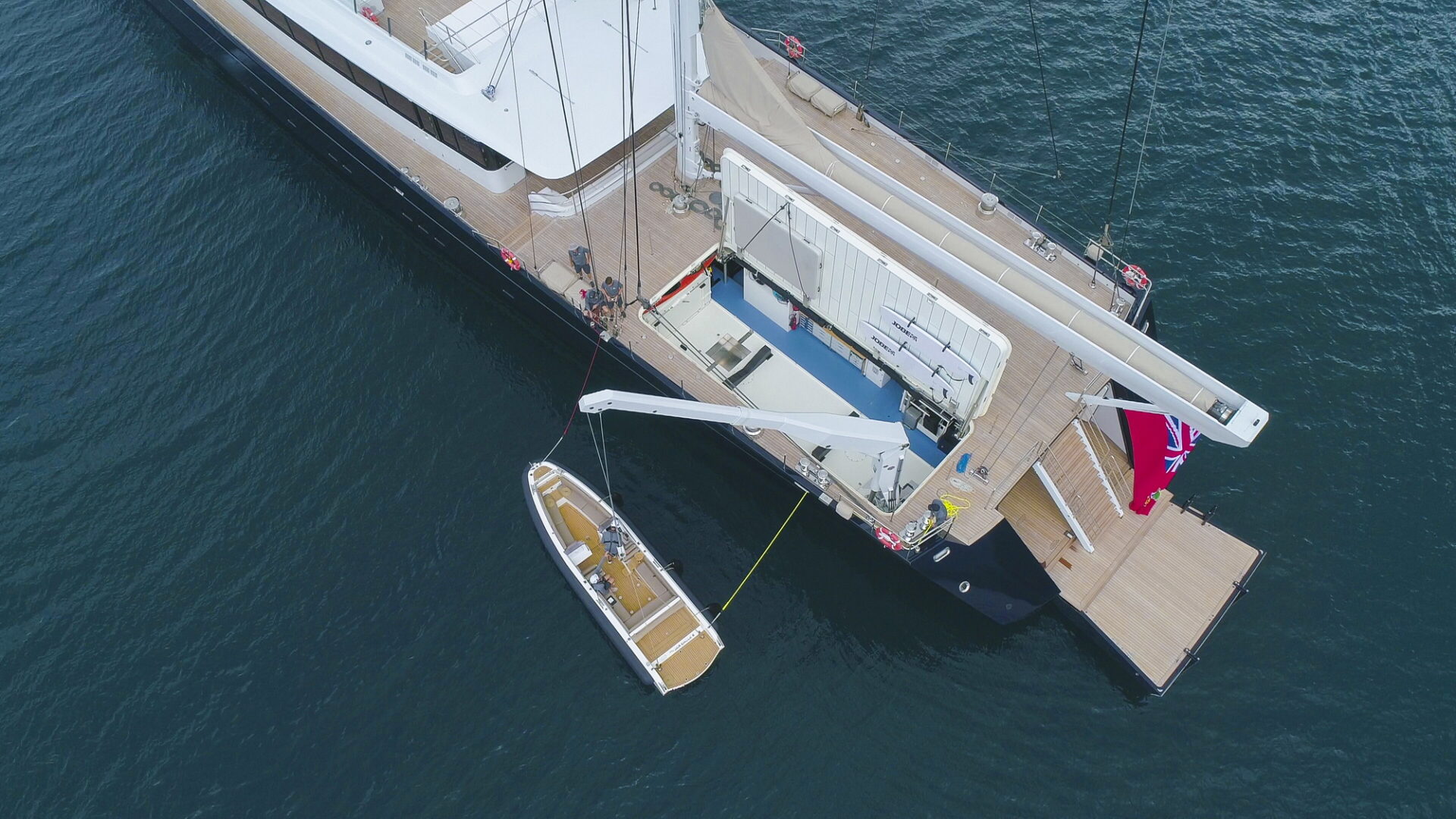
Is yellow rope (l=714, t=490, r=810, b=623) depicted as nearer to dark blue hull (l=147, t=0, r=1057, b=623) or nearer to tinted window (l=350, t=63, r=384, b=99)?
dark blue hull (l=147, t=0, r=1057, b=623)

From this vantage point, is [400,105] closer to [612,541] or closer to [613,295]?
[613,295]

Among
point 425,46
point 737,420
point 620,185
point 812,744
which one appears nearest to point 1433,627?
point 812,744

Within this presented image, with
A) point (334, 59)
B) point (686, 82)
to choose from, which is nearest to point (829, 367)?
point (686, 82)

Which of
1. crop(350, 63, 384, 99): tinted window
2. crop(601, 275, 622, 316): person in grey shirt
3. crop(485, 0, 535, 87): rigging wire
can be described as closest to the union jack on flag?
crop(601, 275, 622, 316): person in grey shirt

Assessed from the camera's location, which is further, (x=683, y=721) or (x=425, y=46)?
(x=425, y=46)

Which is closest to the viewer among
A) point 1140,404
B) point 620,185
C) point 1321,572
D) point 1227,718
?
point 1140,404

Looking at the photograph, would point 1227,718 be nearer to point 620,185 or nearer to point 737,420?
point 737,420
